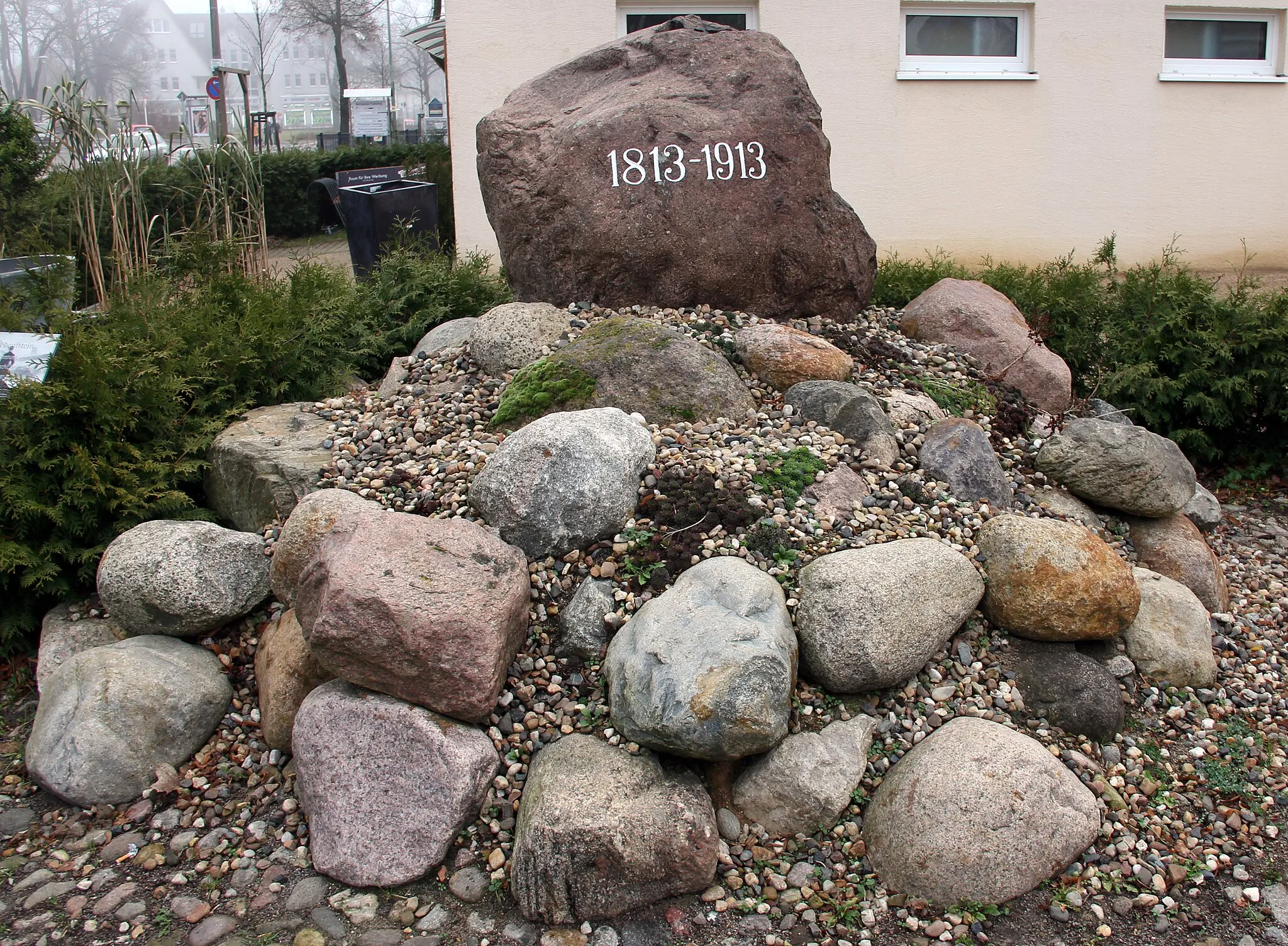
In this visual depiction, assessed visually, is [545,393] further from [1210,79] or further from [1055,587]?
[1210,79]

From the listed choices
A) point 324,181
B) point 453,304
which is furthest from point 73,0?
point 453,304

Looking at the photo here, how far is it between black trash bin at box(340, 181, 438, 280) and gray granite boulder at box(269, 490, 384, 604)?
5684 millimetres

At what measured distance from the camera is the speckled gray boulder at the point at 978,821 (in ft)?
10.2

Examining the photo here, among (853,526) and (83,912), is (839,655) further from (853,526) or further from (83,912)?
(83,912)

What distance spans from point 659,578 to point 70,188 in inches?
210

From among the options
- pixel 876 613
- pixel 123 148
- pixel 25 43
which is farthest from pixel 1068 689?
pixel 25 43

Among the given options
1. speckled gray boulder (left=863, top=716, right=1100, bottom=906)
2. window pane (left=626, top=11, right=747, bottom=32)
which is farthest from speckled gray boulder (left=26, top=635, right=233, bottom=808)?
window pane (left=626, top=11, right=747, bottom=32)

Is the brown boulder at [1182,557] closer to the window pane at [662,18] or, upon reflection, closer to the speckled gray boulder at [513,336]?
the speckled gray boulder at [513,336]

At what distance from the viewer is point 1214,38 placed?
1039 centimetres

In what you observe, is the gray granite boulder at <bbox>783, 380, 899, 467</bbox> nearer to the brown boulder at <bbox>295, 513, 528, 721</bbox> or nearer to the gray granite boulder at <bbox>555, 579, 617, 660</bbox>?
the gray granite boulder at <bbox>555, 579, 617, 660</bbox>

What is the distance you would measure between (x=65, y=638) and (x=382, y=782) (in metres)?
1.85

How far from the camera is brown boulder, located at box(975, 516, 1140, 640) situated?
3.83 meters

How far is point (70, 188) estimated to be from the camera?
668 centimetres

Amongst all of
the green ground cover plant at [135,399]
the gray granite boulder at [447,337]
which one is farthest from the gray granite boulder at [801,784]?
the gray granite boulder at [447,337]
